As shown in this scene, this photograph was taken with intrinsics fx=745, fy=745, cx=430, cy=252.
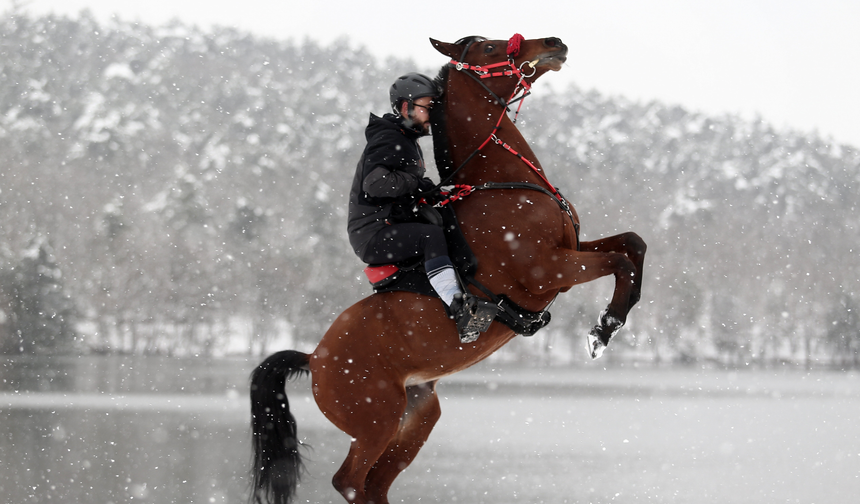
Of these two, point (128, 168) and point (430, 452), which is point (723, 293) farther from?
point (128, 168)

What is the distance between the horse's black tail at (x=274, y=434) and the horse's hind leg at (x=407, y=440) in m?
0.52

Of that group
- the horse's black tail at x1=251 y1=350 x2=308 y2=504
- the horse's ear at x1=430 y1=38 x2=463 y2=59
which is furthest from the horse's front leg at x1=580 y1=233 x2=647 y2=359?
the horse's black tail at x1=251 y1=350 x2=308 y2=504

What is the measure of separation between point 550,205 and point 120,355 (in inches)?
1602

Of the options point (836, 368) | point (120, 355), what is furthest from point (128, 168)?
point (836, 368)

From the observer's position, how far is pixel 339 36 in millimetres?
102250

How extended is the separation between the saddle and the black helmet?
69 cm

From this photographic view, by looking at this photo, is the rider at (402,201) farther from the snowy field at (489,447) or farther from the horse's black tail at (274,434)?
the snowy field at (489,447)

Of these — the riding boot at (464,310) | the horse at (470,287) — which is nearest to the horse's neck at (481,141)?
the horse at (470,287)

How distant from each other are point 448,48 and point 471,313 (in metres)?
1.77

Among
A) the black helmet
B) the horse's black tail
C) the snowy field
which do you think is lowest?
the snowy field

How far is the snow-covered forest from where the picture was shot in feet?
148

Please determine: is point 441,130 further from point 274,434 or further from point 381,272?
point 274,434

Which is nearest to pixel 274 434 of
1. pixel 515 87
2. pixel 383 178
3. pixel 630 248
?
pixel 383 178

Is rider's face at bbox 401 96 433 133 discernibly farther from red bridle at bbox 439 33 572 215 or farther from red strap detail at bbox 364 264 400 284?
red strap detail at bbox 364 264 400 284
